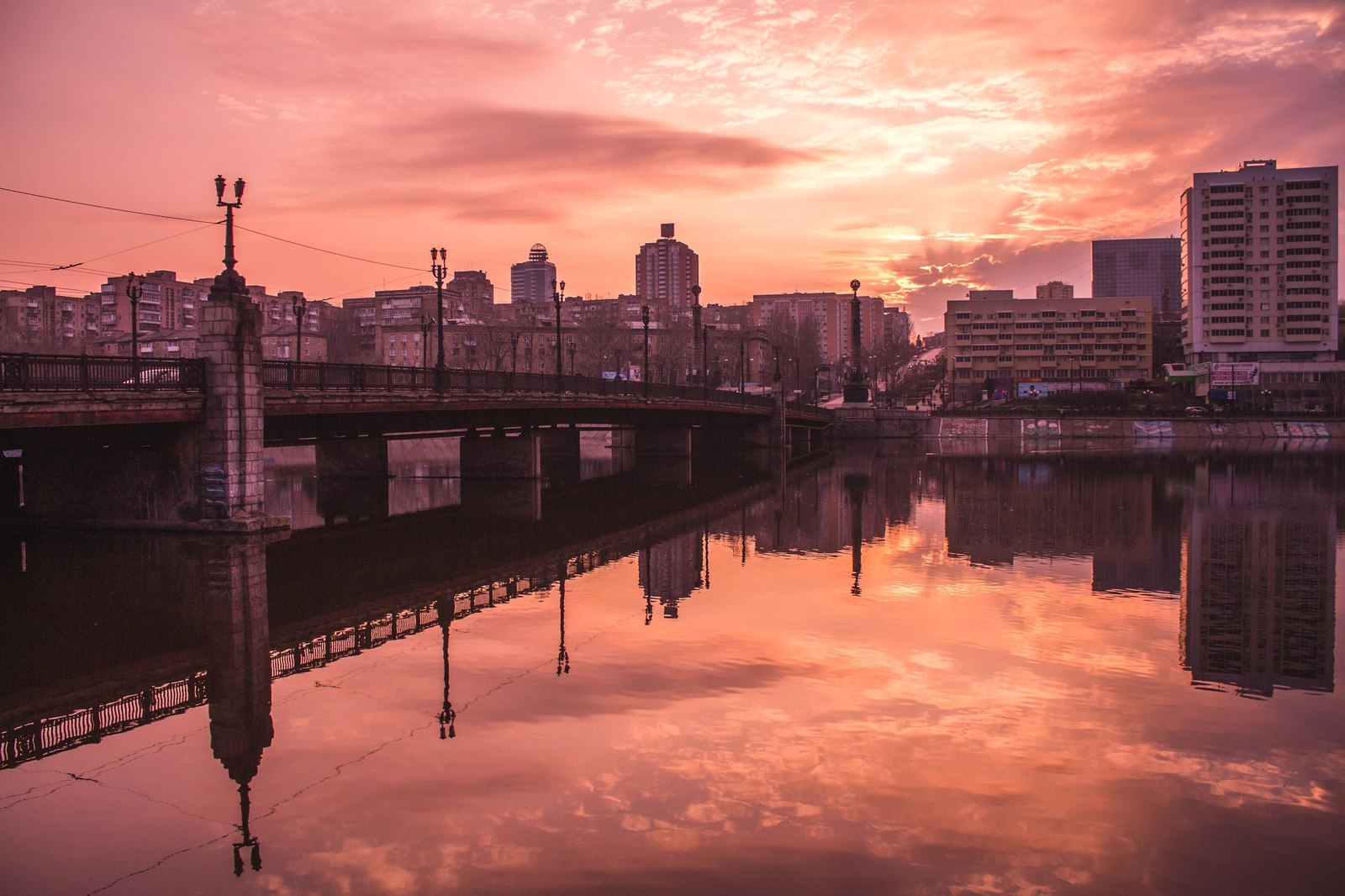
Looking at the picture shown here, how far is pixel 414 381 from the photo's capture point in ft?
121

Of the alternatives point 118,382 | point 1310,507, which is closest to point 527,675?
point 118,382

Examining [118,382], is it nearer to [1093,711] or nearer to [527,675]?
[527,675]

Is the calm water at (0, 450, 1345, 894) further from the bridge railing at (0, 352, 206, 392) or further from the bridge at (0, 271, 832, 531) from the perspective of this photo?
the bridge railing at (0, 352, 206, 392)

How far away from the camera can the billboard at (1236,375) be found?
458 feet

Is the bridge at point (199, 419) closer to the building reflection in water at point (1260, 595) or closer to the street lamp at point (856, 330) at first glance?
the building reflection in water at point (1260, 595)

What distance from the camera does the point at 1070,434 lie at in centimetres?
10450

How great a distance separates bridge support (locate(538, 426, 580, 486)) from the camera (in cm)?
6156

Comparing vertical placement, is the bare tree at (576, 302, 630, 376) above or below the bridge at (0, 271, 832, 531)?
above

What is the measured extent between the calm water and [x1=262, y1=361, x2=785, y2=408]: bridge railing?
22.8 feet

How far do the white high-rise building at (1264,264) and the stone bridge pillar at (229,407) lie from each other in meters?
158

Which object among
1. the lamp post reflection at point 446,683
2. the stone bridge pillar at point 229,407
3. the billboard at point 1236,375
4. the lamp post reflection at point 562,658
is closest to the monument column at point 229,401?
the stone bridge pillar at point 229,407

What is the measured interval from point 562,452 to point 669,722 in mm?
53816

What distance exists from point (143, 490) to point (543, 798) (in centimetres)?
2202

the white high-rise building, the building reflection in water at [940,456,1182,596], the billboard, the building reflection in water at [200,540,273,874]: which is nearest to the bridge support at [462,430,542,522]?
the building reflection in water at [940,456,1182,596]
